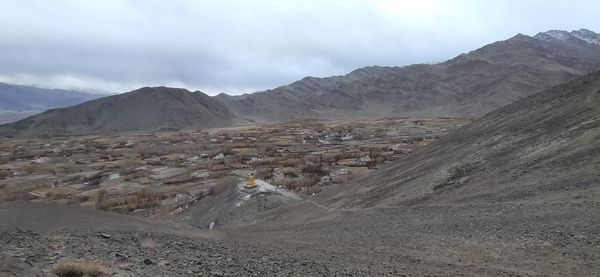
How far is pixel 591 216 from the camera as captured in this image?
489 inches

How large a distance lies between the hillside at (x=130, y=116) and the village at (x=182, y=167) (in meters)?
57.3

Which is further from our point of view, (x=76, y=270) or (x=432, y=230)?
(x=432, y=230)

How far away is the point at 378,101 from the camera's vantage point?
180000 mm

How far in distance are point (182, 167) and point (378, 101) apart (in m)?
126

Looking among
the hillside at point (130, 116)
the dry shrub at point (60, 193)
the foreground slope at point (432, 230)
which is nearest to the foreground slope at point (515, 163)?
the foreground slope at point (432, 230)

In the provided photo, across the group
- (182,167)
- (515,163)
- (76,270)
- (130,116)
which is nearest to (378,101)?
(130,116)

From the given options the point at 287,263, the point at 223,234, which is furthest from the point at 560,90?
the point at 287,263

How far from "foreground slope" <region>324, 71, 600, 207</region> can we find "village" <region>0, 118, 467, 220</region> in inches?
353

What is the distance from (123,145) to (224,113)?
293 ft

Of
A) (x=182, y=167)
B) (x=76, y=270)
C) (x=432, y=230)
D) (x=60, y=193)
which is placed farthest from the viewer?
(x=182, y=167)

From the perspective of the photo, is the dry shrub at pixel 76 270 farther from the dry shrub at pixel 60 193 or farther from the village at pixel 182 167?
the dry shrub at pixel 60 193

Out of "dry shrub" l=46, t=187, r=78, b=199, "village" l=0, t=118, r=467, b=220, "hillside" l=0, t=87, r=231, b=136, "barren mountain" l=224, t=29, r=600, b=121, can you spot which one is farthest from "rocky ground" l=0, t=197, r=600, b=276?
"hillside" l=0, t=87, r=231, b=136

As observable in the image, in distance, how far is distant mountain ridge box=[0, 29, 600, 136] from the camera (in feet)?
494

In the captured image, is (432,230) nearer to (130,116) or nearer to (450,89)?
(130,116)
